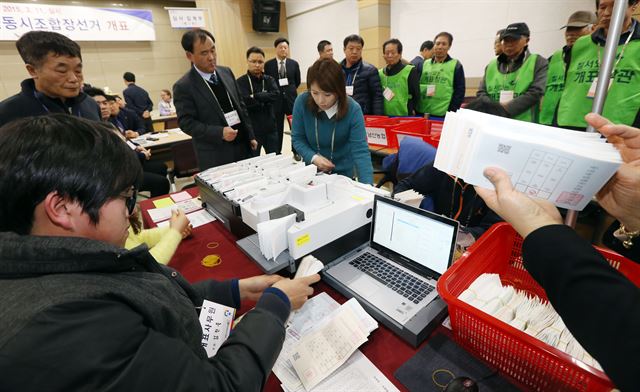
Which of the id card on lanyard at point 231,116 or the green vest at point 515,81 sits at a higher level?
the green vest at point 515,81

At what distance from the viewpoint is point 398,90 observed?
147 inches

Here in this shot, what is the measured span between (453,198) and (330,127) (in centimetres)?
89

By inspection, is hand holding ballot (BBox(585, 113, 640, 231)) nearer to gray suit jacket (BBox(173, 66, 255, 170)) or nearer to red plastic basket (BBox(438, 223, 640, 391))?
red plastic basket (BBox(438, 223, 640, 391))

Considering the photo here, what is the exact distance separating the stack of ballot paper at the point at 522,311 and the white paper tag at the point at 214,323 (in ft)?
2.25

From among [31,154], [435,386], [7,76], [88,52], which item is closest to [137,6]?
[88,52]

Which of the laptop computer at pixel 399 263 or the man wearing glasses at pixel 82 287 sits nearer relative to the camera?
the man wearing glasses at pixel 82 287

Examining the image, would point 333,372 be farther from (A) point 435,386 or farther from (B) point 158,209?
(B) point 158,209

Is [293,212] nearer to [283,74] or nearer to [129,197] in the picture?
[129,197]

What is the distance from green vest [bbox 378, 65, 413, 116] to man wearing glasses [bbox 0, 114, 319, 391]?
3.60 meters

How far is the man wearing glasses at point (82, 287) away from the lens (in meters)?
0.41

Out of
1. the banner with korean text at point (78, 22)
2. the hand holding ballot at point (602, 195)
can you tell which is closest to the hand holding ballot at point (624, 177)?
the hand holding ballot at point (602, 195)

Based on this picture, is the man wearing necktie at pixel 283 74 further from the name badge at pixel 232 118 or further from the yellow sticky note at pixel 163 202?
the yellow sticky note at pixel 163 202

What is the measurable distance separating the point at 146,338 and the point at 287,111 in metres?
4.74

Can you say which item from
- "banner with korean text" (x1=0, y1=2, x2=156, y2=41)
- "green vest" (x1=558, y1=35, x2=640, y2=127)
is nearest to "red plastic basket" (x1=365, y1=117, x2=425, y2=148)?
"green vest" (x1=558, y1=35, x2=640, y2=127)
